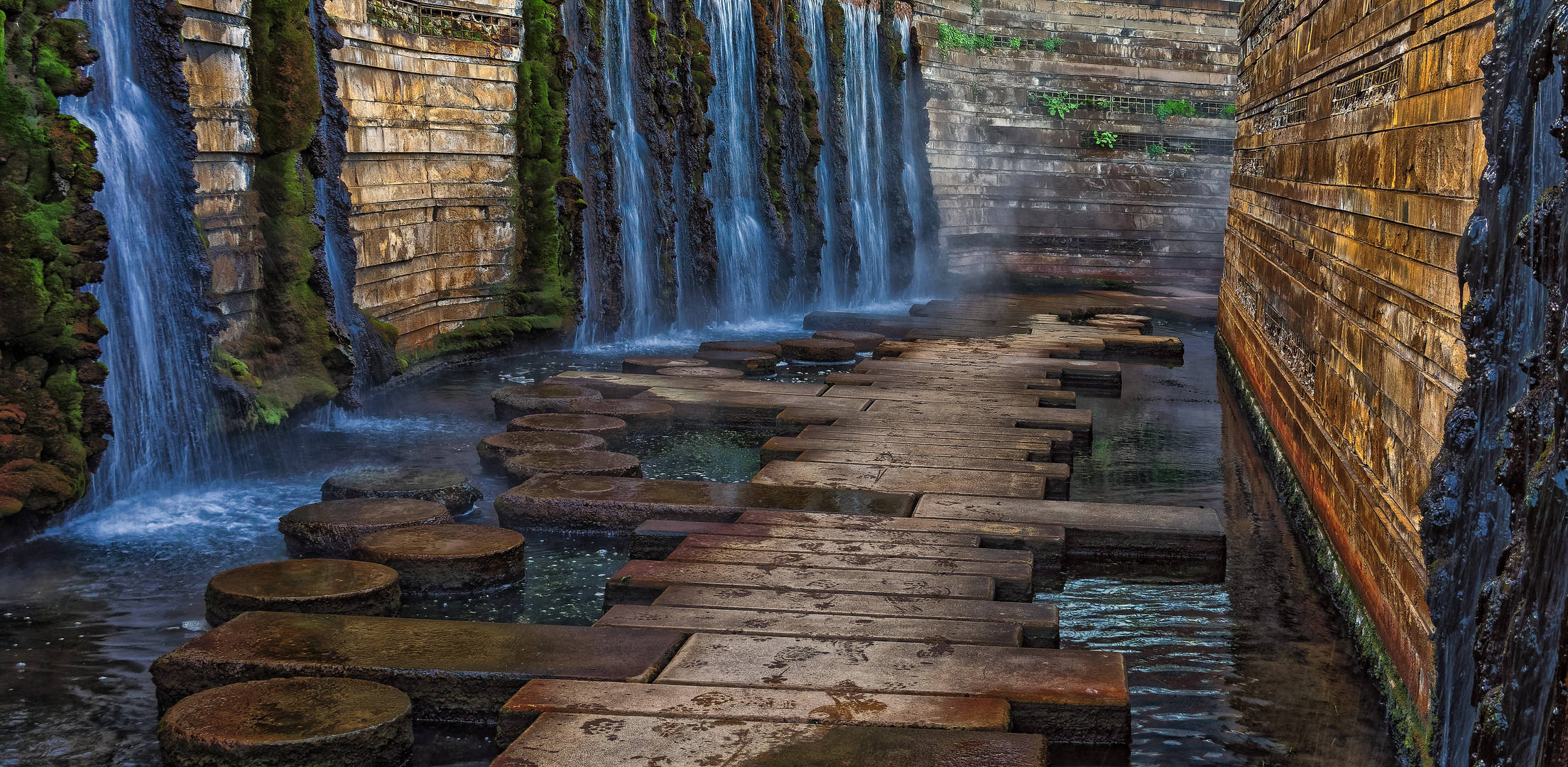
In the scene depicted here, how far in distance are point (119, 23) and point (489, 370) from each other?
4260mm

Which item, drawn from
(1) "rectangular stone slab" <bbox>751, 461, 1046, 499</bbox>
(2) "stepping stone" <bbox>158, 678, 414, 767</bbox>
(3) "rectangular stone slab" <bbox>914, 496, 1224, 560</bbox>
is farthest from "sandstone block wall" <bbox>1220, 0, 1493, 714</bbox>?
(2) "stepping stone" <bbox>158, 678, 414, 767</bbox>

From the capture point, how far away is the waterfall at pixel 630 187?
1241 centimetres

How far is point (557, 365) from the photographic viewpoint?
1039 cm

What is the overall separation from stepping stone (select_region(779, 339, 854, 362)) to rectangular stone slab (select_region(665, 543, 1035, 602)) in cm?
602

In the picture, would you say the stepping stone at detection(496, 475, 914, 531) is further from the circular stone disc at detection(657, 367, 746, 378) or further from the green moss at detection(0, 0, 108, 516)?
the circular stone disc at detection(657, 367, 746, 378)

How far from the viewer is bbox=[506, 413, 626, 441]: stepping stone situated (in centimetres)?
681

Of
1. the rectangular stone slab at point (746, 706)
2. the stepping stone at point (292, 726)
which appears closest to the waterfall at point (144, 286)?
the stepping stone at point (292, 726)

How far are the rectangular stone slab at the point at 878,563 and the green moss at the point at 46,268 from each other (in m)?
2.50

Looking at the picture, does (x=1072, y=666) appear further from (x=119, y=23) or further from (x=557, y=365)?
(x=557, y=365)

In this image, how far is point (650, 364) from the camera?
30.3ft

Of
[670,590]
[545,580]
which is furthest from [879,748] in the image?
[545,580]

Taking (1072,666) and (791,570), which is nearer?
(1072,666)

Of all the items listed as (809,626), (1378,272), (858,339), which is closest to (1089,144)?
(858,339)

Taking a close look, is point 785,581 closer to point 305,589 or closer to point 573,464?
point 305,589
